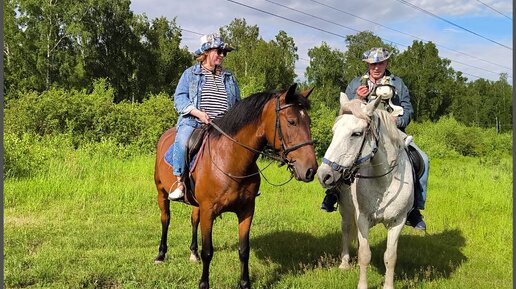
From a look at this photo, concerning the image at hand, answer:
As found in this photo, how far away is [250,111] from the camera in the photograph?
4242mm

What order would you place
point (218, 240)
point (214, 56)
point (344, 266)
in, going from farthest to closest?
point (218, 240) → point (344, 266) → point (214, 56)

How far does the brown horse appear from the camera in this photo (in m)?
3.79

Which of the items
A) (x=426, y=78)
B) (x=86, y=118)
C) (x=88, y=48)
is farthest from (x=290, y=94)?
(x=426, y=78)

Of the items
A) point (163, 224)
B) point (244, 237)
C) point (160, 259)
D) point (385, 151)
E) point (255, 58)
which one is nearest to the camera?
point (385, 151)

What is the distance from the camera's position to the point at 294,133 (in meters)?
3.78

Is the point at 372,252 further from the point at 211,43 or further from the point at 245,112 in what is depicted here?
the point at 211,43

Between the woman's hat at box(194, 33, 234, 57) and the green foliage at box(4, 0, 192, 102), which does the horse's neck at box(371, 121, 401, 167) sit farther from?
the green foliage at box(4, 0, 192, 102)

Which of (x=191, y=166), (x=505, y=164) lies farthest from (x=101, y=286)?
(x=505, y=164)

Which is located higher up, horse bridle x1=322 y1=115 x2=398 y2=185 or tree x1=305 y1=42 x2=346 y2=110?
tree x1=305 y1=42 x2=346 y2=110

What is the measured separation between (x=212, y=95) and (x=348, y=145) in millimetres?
1942

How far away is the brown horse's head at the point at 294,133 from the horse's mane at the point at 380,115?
382 millimetres

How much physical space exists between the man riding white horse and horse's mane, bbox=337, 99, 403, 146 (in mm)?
391

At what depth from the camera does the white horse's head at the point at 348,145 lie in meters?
3.64

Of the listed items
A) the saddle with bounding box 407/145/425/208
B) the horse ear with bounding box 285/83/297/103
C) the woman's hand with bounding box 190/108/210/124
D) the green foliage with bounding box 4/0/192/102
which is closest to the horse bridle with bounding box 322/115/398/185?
the horse ear with bounding box 285/83/297/103
